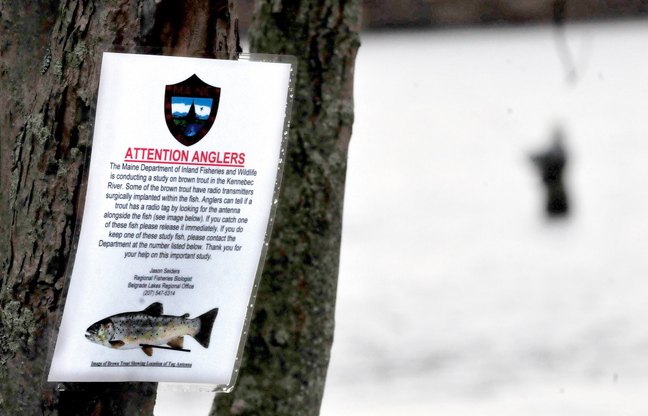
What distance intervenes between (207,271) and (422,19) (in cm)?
1208

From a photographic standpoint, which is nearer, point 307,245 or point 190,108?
point 190,108

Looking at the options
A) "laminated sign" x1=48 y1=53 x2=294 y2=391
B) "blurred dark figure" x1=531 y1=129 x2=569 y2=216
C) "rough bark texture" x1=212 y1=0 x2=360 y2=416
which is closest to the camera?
"laminated sign" x1=48 y1=53 x2=294 y2=391

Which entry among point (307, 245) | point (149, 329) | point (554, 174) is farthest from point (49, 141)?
point (554, 174)

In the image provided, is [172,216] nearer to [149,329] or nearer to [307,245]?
[149,329]

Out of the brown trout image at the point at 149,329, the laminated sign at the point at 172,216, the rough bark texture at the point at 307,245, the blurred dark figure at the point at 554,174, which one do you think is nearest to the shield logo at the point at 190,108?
the laminated sign at the point at 172,216

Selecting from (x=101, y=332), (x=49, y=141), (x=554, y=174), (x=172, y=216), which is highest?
(x=554, y=174)

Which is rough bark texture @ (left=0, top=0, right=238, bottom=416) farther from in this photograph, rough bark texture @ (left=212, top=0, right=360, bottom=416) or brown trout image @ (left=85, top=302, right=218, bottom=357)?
rough bark texture @ (left=212, top=0, right=360, bottom=416)

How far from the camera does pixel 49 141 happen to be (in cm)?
148

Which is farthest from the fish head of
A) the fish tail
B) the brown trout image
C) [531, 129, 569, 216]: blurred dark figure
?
[531, 129, 569, 216]: blurred dark figure

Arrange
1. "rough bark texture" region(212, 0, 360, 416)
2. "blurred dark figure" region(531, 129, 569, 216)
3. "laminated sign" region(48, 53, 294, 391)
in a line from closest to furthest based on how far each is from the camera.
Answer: "laminated sign" region(48, 53, 294, 391) < "rough bark texture" region(212, 0, 360, 416) < "blurred dark figure" region(531, 129, 569, 216)

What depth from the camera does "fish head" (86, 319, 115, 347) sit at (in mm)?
1480

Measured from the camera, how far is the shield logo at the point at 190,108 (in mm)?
1456

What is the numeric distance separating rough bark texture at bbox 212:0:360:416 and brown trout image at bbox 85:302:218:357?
0.90m

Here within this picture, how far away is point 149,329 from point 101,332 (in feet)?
0.25
